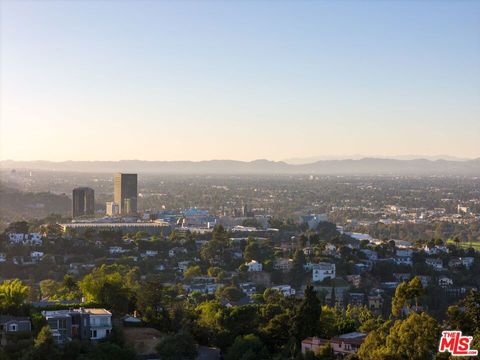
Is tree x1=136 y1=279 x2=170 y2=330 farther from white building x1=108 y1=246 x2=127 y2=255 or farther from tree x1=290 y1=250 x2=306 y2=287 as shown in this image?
white building x1=108 y1=246 x2=127 y2=255

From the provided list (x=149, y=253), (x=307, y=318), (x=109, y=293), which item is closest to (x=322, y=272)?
(x=149, y=253)

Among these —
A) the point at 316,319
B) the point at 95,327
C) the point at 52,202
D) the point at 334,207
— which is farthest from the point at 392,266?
the point at 334,207

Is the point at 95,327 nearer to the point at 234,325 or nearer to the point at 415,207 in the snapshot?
the point at 234,325

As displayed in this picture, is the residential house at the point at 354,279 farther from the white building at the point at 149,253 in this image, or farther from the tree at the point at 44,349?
the tree at the point at 44,349

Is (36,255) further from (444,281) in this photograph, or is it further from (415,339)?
(415,339)

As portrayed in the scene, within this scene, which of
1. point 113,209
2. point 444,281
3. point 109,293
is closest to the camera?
point 109,293

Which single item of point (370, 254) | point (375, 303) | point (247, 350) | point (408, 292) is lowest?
point (375, 303)

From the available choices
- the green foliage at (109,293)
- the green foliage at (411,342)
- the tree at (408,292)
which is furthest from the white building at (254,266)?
the green foliage at (411,342)
